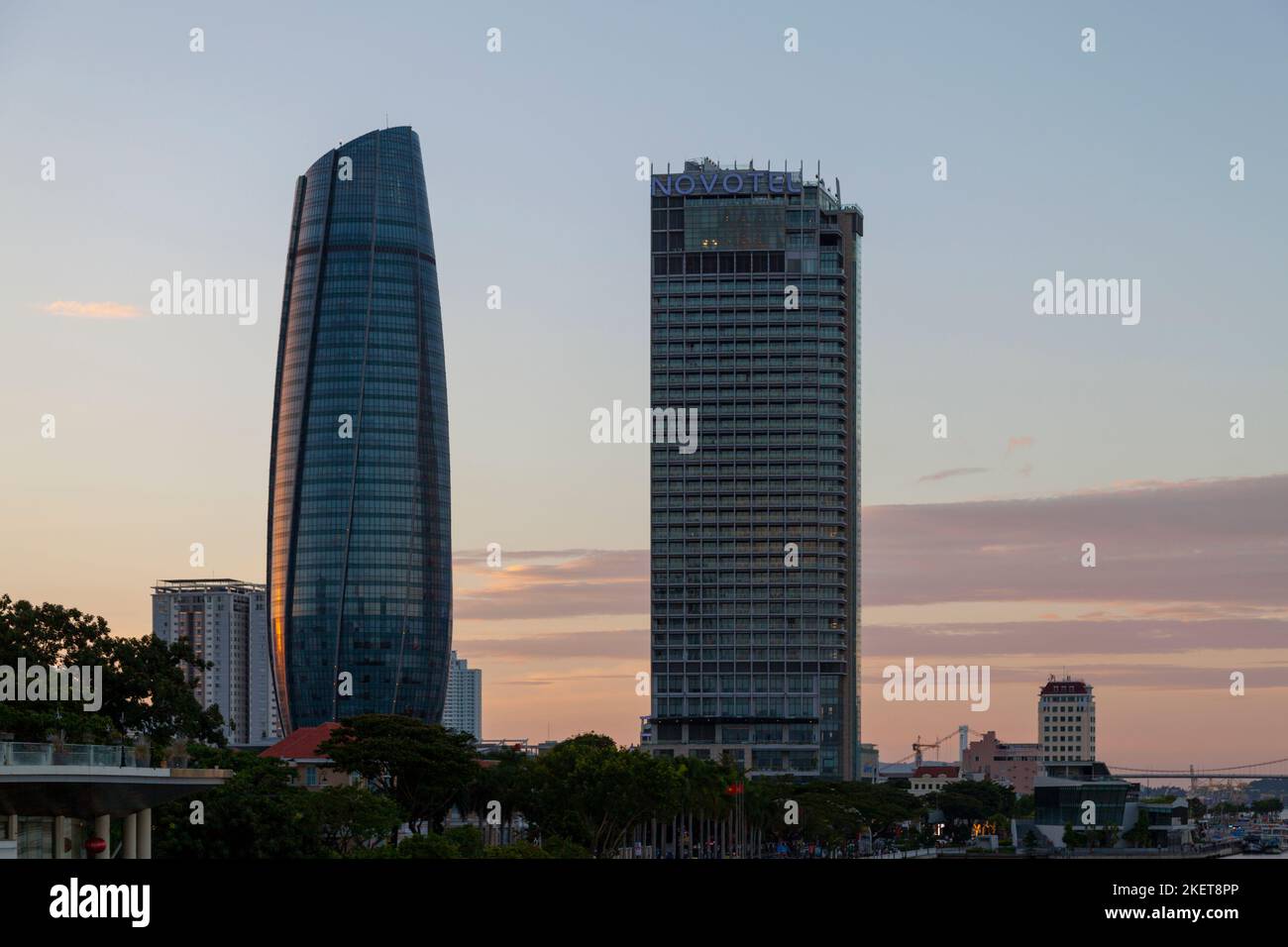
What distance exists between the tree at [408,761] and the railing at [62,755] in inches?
2787

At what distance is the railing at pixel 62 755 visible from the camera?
66.3 meters

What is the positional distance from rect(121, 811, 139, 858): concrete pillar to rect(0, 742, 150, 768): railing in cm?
758

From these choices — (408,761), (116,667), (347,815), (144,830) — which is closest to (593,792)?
(408,761)

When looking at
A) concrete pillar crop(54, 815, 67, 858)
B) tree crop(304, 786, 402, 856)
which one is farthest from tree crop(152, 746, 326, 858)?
tree crop(304, 786, 402, 856)

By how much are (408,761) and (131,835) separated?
212 feet

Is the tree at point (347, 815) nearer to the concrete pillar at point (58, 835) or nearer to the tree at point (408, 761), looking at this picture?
the tree at point (408, 761)

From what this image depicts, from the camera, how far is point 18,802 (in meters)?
68.9

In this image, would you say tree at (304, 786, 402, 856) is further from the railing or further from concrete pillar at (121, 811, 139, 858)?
the railing

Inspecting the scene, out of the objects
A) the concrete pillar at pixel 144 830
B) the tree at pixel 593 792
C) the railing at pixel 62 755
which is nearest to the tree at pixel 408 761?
the tree at pixel 593 792

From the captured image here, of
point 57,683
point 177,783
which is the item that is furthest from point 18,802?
point 57,683
